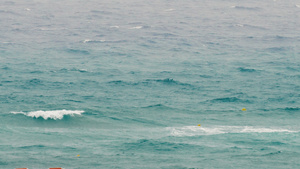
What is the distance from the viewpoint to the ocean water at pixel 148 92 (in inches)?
2827

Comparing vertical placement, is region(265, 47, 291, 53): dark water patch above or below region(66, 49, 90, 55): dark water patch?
below

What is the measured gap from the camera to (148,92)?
101625mm

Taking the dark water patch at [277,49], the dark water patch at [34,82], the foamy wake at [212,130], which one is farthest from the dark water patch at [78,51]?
the foamy wake at [212,130]

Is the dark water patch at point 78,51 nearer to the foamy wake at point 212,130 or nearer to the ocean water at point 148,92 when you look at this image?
the ocean water at point 148,92

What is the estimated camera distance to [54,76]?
110 meters

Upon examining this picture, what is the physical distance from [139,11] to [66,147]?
12170 centimetres

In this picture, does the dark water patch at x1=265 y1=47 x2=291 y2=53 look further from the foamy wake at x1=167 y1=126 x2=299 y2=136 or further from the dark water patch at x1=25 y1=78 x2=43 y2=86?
the dark water patch at x1=25 y1=78 x2=43 y2=86

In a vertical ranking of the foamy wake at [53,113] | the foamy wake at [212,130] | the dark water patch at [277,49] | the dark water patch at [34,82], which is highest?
the dark water patch at [34,82]

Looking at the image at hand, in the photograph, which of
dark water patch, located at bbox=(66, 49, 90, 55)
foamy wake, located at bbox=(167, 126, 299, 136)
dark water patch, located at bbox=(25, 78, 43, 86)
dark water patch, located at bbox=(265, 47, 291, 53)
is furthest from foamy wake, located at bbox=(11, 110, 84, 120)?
dark water patch, located at bbox=(265, 47, 291, 53)

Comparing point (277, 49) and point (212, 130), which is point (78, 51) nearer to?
point (277, 49)

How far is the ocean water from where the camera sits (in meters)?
71.8

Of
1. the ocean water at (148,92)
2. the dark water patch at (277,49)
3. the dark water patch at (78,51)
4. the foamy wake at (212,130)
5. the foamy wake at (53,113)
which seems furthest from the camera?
the dark water patch at (277,49)

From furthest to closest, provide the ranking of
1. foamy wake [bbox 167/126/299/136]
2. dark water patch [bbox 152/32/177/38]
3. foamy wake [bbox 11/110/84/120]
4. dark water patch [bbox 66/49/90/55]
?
dark water patch [bbox 152/32/177/38], dark water patch [bbox 66/49/90/55], foamy wake [bbox 11/110/84/120], foamy wake [bbox 167/126/299/136]

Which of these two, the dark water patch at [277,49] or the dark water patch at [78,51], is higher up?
the dark water patch at [78,51]
